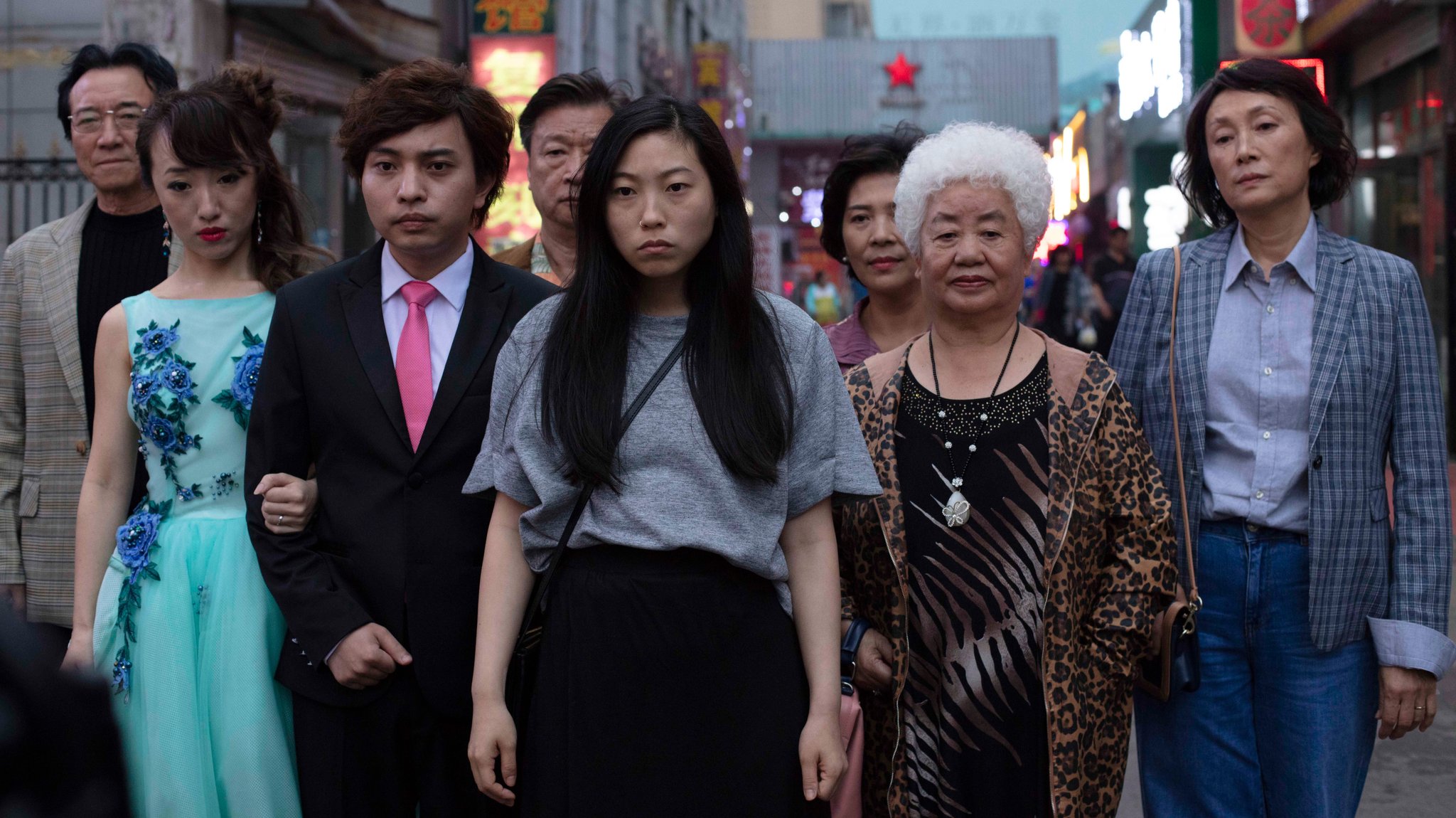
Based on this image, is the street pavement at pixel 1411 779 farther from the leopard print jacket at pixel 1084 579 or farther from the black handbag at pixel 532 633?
the black handbag at pixel 532 633

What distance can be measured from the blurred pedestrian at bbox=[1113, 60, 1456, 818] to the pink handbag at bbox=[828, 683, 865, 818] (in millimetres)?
926

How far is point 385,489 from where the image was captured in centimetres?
255

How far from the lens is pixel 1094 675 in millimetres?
2631

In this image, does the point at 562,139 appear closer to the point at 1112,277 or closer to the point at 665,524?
the point at 665,524

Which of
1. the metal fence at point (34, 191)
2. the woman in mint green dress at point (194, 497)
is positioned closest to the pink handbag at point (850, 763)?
the woman in mint green dress at point (194, 497)

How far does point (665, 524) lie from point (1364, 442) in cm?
160

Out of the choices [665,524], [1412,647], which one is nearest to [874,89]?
[1412,647]

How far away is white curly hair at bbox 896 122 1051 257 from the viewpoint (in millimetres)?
2736

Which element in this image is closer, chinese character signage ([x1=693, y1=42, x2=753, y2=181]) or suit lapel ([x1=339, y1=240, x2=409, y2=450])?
suit lapel ([x1=339, y1=240, x2=409, y2=450])

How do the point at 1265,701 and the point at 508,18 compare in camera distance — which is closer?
the point at 1265,701

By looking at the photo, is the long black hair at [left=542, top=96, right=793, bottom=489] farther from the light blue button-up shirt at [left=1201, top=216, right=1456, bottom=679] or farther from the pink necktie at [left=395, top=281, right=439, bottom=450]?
the light blue button-up shirt at [left=1201, top=216, right=1456, bottom=679]

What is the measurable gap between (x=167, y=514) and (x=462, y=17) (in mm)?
12441

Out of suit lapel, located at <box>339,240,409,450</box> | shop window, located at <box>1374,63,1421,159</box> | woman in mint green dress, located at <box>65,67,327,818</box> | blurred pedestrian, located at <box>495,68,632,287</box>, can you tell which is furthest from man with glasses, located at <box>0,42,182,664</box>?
shop window, located at <box>1374,63,1421,159</box>

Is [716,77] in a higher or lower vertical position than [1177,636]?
higher
